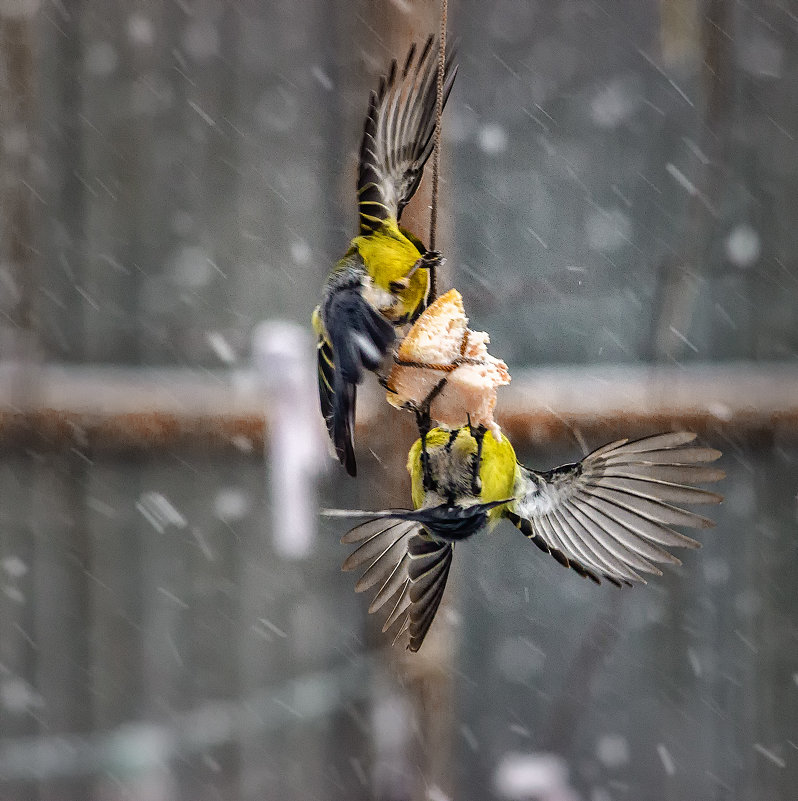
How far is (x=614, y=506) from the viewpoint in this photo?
0.50 metres

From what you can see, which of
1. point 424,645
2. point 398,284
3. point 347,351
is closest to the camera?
point 347,351

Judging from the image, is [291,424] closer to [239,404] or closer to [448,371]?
[239,404]

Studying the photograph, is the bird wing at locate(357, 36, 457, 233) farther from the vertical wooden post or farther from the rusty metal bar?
the rusty metal bar

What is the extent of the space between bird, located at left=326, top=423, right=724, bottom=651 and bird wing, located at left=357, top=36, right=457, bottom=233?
0.52 feet

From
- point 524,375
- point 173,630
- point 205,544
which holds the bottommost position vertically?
point 173,630

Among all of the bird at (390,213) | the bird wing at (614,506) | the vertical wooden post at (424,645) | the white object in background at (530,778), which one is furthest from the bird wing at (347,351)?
the white object in background at (530,778)

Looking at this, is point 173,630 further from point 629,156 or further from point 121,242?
point 629,156

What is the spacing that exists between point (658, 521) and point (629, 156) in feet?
2.40

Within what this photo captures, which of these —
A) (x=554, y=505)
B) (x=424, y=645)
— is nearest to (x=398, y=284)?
(x=554, y=505)

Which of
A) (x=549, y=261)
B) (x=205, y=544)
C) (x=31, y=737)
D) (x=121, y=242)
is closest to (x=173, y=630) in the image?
(x=205, y=544)

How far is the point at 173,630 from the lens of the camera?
1.11 meters

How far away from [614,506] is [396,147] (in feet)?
0.88

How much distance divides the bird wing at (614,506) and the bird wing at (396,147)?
0.64ft

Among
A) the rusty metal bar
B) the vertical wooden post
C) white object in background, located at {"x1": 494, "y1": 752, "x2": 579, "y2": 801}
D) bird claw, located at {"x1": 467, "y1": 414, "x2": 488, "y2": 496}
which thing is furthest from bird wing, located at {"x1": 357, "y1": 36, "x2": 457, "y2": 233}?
white object in background, located at {"x1": 494, "y1": 752, "x2": 579, "y2": 801}
